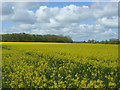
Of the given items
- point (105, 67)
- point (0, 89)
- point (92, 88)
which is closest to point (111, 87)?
point (92, 88)

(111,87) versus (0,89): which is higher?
(111,87)

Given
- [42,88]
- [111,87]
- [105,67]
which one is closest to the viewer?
[111,87]

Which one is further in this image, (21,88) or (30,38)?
(30,38)

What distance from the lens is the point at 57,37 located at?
31938 millimetres

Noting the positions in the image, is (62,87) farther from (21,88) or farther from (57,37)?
(57,37)

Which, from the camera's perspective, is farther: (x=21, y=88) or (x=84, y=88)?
(x=21, y=88)

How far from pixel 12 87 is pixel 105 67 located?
3.86 m

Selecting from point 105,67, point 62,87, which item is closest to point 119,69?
point 105,67

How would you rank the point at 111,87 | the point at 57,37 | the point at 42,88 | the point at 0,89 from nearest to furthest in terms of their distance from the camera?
the point at 111,87
the point at 42,88
the point at 0,89
the point at 57,37

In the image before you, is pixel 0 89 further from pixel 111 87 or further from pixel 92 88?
pixel 111 87

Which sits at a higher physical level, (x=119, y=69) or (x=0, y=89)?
(x=119, y=69)

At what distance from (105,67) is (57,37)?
25222 millimetres

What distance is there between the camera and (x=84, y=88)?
449cm

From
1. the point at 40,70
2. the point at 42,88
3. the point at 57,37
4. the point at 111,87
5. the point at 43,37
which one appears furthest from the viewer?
the point at 43,37
